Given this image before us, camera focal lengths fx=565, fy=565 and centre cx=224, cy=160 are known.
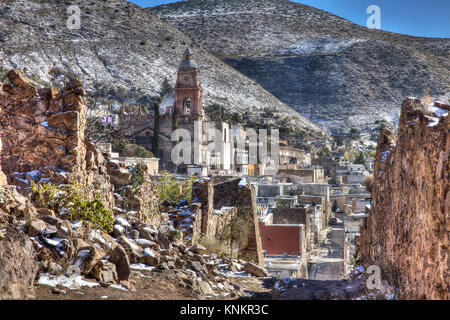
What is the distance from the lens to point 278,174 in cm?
4838

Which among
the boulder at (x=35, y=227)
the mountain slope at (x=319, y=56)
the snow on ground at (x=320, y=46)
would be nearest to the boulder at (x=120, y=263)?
the boulder at (x=35, y=227)

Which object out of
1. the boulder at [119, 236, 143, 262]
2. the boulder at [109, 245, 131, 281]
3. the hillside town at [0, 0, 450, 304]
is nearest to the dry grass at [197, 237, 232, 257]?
the hillside town at [0, 0, 450, 304]

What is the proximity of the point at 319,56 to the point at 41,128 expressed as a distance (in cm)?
10586

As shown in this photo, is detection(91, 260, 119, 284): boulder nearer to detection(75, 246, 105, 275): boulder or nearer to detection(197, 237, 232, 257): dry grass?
detection(75, 246, 105, 275): boulder

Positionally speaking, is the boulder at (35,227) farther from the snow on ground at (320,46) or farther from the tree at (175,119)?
the snow on ground at (320,46)

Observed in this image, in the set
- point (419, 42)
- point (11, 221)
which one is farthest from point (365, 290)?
point (419, 42)

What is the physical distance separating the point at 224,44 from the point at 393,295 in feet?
388

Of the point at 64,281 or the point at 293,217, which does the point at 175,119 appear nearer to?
the point at 293,217

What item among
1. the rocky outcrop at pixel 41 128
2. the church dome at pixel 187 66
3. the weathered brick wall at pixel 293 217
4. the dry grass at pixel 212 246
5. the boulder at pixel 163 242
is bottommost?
the weathered brick wall at pixel 293 217

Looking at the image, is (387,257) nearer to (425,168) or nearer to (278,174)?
(425,168)

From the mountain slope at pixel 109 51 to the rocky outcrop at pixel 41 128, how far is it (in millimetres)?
49426

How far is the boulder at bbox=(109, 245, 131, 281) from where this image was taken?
623 centimetres

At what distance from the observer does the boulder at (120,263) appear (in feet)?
20.4

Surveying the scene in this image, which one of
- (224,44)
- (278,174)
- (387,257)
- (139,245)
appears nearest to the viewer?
(387,257)
